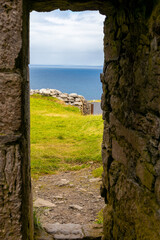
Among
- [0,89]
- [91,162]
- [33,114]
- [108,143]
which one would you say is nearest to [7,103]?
[0,89]

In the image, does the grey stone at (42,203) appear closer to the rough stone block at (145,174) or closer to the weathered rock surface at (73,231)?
the weathered rock surface at (73,231)

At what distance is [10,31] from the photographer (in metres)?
1.88

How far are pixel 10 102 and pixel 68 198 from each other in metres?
3.03

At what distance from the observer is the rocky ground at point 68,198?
12.7 feet

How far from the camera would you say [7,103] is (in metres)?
1.92

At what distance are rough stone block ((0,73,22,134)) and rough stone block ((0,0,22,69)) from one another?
3.5 inches

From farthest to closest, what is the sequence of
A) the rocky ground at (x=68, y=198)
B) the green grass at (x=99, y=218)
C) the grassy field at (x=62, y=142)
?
1. the grassy field at (x=62, y=142)
2. the rocky ground at (x=68, y=198)
3. the green grass at (x=99, y=218)

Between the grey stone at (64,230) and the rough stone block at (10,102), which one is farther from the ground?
the rough stone block at (10,102)

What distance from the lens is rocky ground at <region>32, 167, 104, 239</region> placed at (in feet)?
12.7

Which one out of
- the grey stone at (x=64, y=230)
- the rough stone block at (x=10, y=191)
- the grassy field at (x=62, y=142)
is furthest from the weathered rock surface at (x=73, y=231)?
the grassy field at (x=62, y=142)

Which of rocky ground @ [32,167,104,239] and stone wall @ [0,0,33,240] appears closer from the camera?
stone wall @ [0,0,33,240]

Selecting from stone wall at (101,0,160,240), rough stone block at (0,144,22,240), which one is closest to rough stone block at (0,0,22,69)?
rough stone block at (0,144,22,240)

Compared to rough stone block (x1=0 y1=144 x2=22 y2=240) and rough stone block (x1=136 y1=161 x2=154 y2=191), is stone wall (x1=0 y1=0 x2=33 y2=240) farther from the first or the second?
rough stone block (x1=136 y1=161 x2=154 y2=191)

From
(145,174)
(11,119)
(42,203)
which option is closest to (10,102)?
(11,119)
